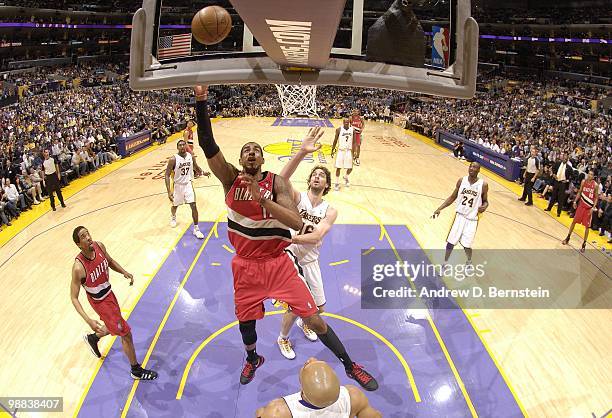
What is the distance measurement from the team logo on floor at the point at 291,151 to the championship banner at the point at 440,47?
12.5 metres

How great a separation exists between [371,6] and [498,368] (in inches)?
178

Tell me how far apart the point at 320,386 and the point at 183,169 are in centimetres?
700

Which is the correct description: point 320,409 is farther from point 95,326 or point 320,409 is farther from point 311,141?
point 95,326

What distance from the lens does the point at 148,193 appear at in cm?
1211

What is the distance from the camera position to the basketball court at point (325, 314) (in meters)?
3.04

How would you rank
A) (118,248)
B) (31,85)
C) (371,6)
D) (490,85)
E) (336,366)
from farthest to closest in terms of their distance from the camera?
(490,85), (31,85), (118,248), (336,366), (371,6)

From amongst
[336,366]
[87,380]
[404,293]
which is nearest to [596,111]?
[404,293]

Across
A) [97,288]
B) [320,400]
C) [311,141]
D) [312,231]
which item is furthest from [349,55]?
[97,288]

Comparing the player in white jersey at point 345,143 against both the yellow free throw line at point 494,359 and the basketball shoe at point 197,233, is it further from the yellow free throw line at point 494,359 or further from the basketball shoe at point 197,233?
the yellow free throw line at point 494,359

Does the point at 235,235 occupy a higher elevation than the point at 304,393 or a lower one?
higher

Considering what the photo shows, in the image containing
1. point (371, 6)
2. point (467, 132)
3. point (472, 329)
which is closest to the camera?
point (371, 6)

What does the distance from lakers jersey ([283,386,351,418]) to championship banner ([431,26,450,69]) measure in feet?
7.54

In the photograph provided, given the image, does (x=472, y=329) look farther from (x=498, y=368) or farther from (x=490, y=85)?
(x=490, y=85)

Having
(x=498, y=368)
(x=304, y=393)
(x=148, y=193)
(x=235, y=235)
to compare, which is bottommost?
(x=498, y=368)
